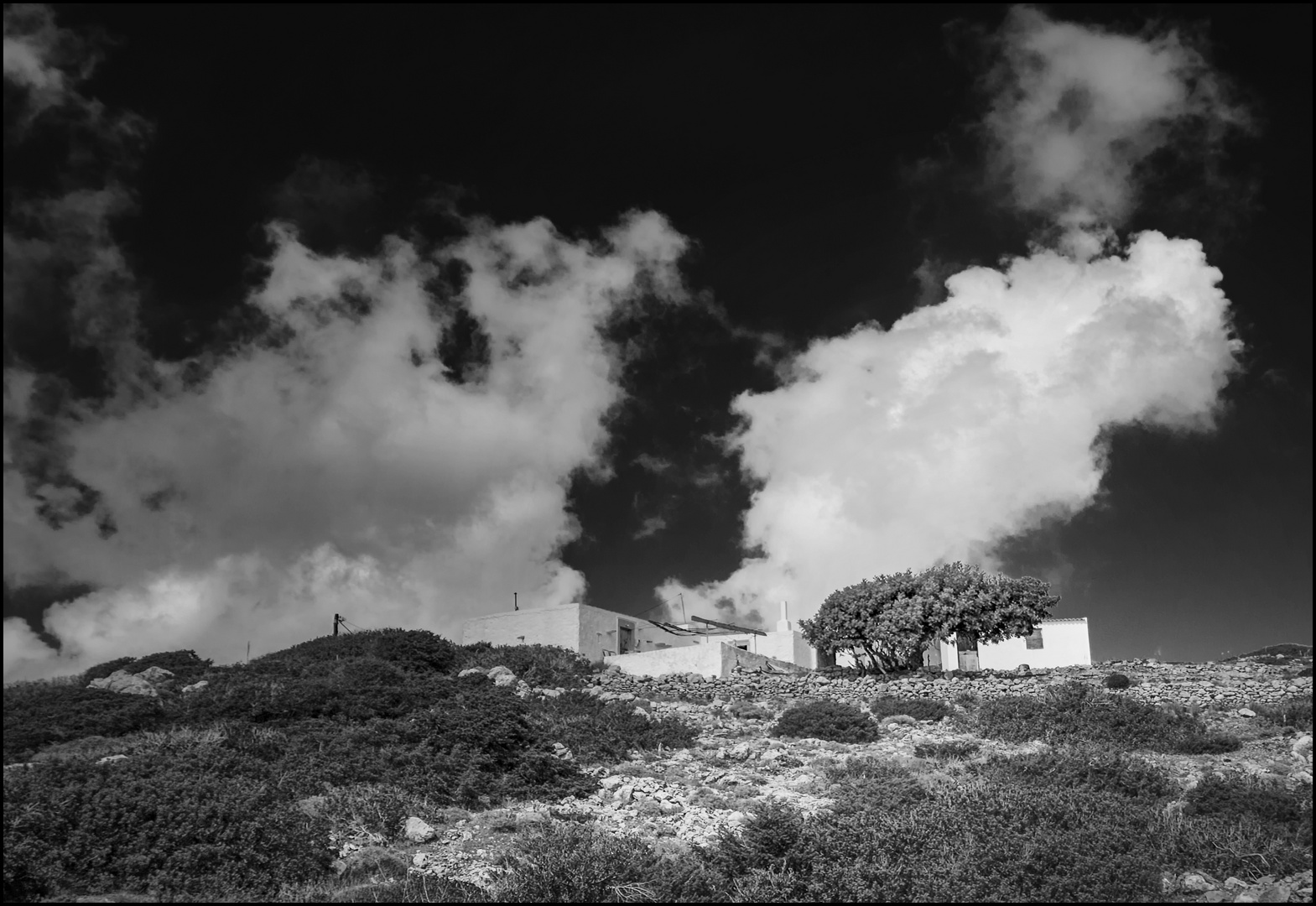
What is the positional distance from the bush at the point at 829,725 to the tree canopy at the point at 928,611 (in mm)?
12329

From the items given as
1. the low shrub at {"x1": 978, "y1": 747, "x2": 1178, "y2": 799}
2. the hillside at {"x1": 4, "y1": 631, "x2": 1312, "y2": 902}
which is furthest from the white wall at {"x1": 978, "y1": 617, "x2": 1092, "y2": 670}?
the low shrub at {"x1": 978, "y1": 747, "x2": 1178, "y2": 799}

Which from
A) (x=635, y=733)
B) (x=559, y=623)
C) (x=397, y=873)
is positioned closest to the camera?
(x=397, y=873)

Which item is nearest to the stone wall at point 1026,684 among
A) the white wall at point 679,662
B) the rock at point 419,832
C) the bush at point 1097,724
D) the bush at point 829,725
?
the white wall at point 679,662

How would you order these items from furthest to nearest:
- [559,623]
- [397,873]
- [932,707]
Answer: [559,623] < [932,707] < [397,873]

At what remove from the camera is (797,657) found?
160ft

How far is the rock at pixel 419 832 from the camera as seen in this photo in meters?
14.1

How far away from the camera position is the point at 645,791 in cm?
1727

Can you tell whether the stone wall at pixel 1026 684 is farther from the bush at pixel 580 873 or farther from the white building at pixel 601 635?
the bush at pixel 580 873

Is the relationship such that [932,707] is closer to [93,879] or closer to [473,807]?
[473,807]

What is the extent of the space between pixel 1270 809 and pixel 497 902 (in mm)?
9261

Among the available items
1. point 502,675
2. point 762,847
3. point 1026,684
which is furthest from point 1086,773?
point 502,675

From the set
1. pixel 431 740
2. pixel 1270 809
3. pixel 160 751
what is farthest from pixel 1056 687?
pixel 160 751

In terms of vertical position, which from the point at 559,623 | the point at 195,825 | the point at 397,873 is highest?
the point at 559,623

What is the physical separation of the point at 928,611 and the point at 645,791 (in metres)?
23.2
